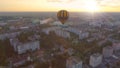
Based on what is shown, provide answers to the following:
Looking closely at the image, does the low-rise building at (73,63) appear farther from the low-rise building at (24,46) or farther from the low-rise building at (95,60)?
the low-rise building at (24,46)

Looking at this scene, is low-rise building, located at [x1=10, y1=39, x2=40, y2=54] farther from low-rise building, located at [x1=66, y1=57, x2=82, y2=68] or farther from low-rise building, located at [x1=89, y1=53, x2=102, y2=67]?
low-rise building, located at [x1=89, y1=53, x2=102, y2=67]

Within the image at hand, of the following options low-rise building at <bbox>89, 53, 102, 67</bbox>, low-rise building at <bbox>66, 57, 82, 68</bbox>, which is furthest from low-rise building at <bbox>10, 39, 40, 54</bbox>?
low-rise building at <bbox>89, 53, 102, 67</bbox>

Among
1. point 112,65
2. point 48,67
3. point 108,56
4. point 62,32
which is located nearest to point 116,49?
point 108,56

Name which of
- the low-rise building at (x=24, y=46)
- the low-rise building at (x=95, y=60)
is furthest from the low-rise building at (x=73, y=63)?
the low-rise building at (x=24, y=46)

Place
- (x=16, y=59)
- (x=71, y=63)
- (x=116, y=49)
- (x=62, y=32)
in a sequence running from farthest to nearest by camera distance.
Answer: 1. (x=62, y=32)
2. (x=116, y=49)
3. (x=16, y=59)
4. (x=71, y=63)

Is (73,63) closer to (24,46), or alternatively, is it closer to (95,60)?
(95,60)

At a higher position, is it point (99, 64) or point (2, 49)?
point (2, 49)

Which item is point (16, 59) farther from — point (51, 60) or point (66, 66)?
point (66, 66)

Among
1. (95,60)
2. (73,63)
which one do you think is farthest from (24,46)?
(95,60)

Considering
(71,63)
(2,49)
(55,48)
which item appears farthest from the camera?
(55,48)

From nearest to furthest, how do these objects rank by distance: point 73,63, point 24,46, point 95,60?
point 73,63 → point 95,60 → point 24,46

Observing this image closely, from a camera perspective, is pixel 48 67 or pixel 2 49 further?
pixel 2 49
